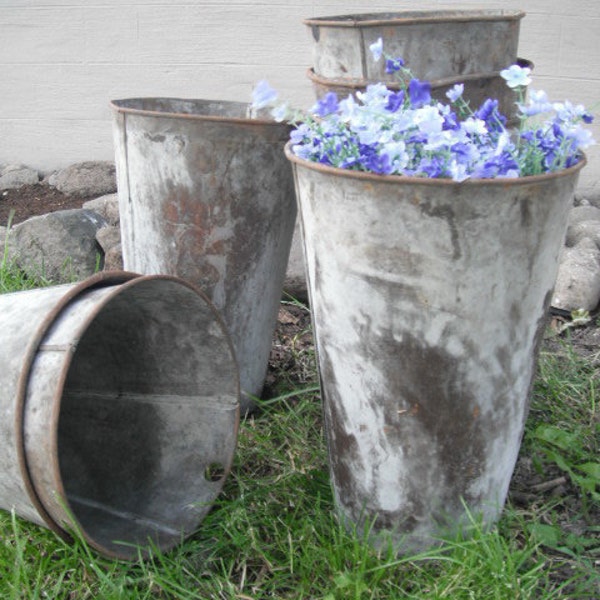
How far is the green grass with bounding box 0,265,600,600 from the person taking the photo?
2.23 meters

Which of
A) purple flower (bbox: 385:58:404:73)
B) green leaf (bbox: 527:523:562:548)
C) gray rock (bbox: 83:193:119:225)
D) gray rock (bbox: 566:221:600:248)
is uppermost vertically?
purple flower (bbox: 385:58:404:73)

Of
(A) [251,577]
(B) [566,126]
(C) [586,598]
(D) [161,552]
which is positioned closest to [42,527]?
(D) [161,552]

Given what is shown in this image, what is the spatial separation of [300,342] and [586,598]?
1651mm

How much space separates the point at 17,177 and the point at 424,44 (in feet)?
11.6

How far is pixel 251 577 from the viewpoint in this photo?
2393mm

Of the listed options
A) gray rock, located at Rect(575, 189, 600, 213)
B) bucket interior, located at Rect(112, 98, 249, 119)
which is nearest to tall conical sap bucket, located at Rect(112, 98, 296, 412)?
bucket interior, located at Rect(112, 98, 249, 119)

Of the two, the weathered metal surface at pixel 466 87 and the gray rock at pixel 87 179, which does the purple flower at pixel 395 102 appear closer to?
the weathered metal surface at pixel 466 87

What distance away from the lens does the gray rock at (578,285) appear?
3.79 meters

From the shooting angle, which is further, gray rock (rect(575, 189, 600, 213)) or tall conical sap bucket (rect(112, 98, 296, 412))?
gray rock (rect(575, 189, 600, 213))

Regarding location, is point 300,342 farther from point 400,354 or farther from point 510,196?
point 510,196

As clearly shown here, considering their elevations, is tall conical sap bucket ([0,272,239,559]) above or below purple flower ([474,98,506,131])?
below

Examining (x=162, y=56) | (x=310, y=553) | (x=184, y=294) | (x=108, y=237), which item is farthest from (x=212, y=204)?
(x=162, y=56)

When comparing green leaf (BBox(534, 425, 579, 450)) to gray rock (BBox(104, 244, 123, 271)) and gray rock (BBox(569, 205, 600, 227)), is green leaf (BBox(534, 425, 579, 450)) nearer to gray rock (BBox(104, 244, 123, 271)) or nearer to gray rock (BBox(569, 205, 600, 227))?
gray rock (BBox(569, 205, 600, 227))

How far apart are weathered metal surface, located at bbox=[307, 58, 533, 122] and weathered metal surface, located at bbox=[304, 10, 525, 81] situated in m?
0.04
